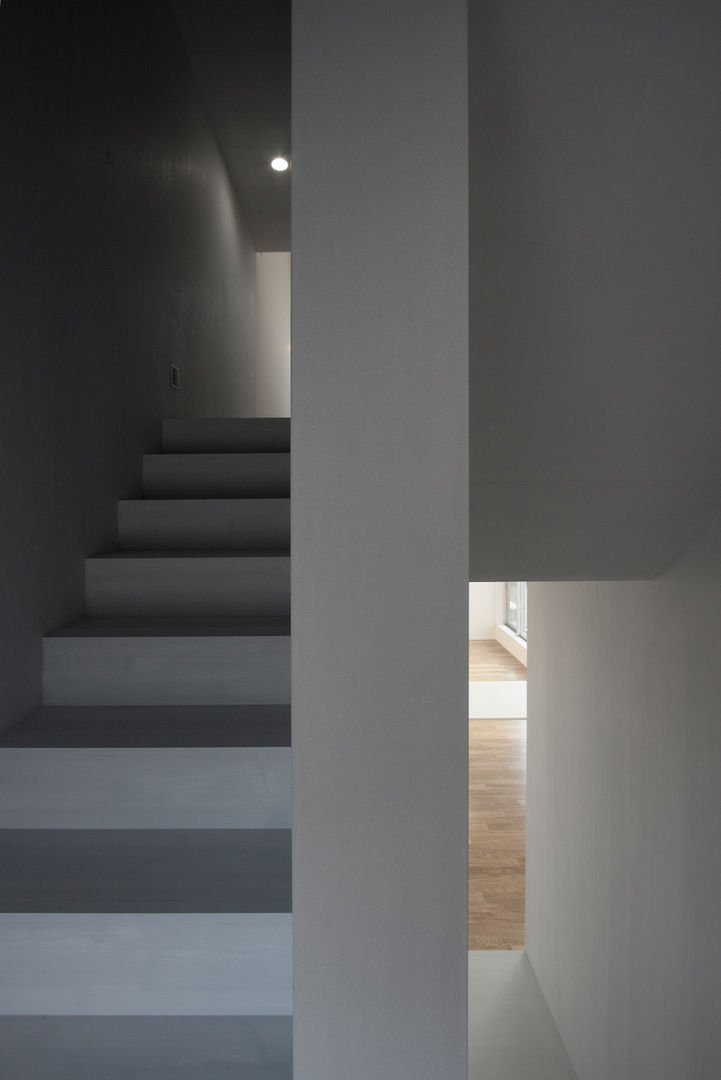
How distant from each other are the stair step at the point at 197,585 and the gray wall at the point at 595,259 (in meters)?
0.64

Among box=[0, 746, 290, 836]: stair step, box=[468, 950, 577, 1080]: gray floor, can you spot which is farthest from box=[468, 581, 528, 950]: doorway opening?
box=[0, 746, 290, 836]: stair step

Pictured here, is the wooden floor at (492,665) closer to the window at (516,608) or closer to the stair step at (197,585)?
the window at (516,608)

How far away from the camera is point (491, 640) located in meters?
11.0

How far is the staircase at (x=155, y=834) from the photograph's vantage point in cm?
139

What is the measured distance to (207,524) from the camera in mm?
2691

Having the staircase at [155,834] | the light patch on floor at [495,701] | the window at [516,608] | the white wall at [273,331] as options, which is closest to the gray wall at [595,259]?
the staircase at [155,834]

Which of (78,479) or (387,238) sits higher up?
(387,238)

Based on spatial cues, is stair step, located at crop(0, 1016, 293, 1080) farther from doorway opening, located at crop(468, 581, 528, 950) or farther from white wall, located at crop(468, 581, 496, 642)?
white wall, located at crop(468, 581, 496, 642)

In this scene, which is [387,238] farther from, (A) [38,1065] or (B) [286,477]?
(B) [286,477]

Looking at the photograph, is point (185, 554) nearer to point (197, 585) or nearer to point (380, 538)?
point (197, 585)

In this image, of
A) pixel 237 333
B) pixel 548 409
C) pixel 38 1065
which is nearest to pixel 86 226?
pixel 548 409

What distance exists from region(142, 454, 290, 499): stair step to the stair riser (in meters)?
1.01

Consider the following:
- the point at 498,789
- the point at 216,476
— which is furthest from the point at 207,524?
the point at 498,789

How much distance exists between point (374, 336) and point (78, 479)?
1.49 m
